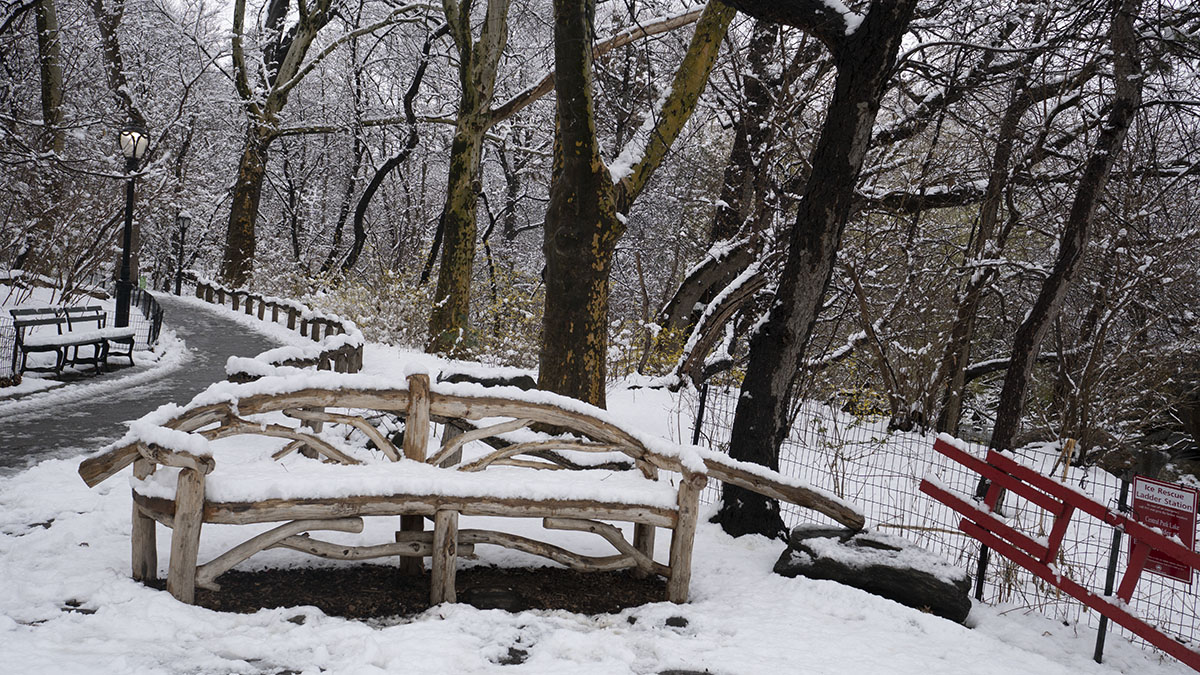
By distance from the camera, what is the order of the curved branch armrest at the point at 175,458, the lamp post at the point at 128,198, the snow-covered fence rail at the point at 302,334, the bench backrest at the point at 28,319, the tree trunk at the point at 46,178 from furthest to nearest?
the tree trunk at the point at 46,178 < the lamp post at the point at 128,198 < the bench backrest at the point at 28,319 < the snow-covered fence rail at the point at 302,334 < the curved branch armrest at the point at 175,458

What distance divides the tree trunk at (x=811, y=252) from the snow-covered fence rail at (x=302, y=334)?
3568 millimetres

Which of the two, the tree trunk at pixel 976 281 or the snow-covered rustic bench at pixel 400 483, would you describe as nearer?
the snow-covered rustic bench at pixel 400 483

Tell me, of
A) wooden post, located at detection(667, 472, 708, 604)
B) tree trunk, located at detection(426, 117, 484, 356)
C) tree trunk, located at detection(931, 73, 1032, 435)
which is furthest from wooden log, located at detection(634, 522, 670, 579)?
tree trunk, located at detection(426, 117, 484, 356)

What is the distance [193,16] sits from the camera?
88.3 ft

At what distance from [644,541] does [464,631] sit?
1594 mm

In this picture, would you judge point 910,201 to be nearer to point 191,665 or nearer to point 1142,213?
point 1142,213

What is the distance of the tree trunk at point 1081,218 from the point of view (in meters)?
6.57

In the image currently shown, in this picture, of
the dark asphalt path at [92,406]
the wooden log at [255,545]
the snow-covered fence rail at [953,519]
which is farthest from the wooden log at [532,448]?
the dark asphalt path at [92,406]

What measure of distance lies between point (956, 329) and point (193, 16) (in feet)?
88.7

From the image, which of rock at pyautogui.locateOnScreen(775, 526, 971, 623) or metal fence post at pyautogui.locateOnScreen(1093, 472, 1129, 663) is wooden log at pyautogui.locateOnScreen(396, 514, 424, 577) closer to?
rock at pyautogui.locateOnScreen(775, 526, 971, 623)

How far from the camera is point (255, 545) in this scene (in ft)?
13.0

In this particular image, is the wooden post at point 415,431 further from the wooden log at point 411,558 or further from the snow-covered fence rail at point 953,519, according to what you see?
the snow-covered fence rail at point 953,519

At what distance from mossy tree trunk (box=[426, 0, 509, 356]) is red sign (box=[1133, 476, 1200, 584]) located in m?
10.1

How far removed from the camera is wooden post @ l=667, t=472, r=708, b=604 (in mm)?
4691
